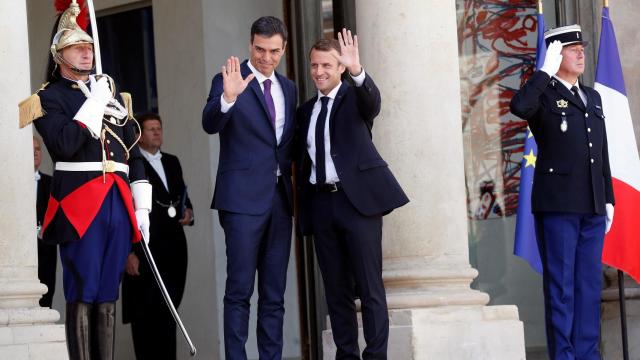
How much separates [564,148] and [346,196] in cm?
160

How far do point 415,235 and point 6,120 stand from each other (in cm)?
246

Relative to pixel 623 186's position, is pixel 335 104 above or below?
above

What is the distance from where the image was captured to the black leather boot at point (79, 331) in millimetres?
7352

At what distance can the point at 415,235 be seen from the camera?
27.9 feet

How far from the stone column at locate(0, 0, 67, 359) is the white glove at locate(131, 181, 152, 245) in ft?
1.80

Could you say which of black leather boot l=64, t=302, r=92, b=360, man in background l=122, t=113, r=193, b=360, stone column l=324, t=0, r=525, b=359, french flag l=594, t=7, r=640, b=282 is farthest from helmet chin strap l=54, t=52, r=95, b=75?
french flag l=594, t=7, r=640, b=282

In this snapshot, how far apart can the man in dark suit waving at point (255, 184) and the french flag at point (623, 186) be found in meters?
2.71

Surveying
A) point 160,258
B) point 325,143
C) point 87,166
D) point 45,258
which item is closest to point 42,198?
point 45,258

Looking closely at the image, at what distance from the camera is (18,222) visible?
7.59 meters

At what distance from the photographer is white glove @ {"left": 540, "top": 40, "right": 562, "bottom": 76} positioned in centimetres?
842

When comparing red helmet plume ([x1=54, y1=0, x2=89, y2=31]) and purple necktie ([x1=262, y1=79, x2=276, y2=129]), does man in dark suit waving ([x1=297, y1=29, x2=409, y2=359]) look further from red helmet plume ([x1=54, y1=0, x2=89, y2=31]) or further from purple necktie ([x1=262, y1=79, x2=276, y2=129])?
red helmet plume ([x1=54, y1=0, x2=89, y2=31])

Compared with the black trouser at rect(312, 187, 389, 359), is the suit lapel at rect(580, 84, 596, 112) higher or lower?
higher

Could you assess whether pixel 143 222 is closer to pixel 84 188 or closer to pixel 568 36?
pixel 84 188

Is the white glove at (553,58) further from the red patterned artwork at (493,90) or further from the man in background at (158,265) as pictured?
the man in background at (158,265)
